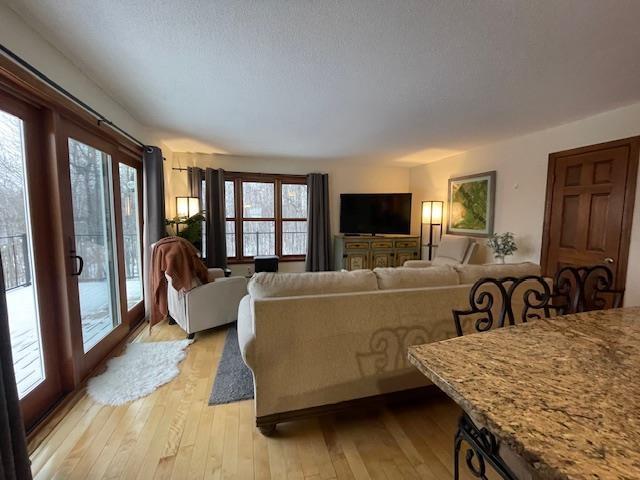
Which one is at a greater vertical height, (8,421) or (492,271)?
(492,271)

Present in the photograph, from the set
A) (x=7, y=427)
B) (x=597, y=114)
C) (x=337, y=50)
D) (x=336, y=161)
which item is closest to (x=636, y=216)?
(x=597, y=114)

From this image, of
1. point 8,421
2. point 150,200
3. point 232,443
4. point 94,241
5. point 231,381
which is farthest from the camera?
point 150,200

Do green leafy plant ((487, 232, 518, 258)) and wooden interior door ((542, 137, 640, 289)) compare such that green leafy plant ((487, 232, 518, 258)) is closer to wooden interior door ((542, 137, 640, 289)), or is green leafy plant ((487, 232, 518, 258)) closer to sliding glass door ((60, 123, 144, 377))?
wooden interior door ((542, 137, 640, 289))

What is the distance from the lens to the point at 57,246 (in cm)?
190

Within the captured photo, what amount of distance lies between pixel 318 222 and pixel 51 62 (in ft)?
13.0

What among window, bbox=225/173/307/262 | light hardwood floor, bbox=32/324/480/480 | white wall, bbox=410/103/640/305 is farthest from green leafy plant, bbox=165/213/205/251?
white wall, bbox=410/103/640/305

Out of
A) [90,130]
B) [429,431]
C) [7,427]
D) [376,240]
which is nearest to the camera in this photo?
[7,427]

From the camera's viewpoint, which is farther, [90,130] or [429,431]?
[90,130]

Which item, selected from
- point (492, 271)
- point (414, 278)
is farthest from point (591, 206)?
point (414, 278)

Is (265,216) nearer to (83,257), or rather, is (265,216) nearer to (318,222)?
(318,222)

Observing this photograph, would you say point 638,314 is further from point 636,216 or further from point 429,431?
point 636,216

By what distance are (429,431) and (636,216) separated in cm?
266

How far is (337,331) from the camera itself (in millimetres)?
1697

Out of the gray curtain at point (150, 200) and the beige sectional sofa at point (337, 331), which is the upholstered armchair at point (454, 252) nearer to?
the beige sectional sofa at point (337, 331)
